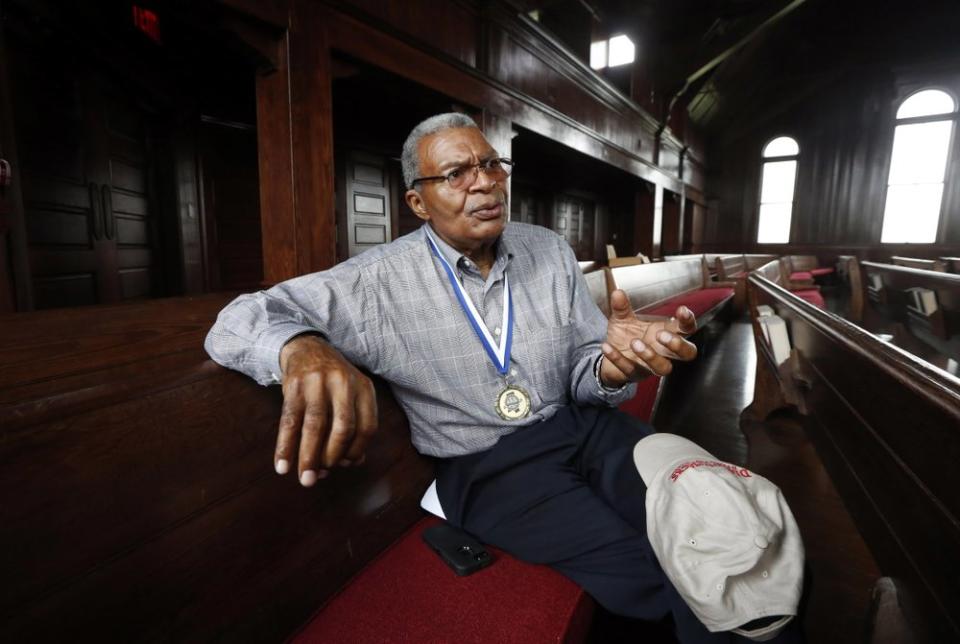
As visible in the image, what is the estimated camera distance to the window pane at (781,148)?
1134 centimetres

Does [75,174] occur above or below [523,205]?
below

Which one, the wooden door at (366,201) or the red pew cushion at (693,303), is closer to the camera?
the red pew cushion at (693,303)

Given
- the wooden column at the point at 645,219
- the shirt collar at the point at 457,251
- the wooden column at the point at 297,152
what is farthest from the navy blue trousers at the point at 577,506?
the wooden column at the point at 645,219

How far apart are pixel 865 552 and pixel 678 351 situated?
3.03ft

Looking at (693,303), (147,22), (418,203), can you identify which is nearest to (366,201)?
(147,22)

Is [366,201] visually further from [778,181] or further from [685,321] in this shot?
[778,181]

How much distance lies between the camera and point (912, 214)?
10.4m

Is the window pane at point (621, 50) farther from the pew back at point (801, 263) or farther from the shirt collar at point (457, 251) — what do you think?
the shirt collar at point (457, 251)

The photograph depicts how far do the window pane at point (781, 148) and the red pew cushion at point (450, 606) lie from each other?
13.3m

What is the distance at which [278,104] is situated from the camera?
103 inches

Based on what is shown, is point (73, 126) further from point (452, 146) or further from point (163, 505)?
point (163, 505)

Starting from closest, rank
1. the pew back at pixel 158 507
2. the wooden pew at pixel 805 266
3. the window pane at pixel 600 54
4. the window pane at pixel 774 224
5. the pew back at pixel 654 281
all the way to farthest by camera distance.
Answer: the pew back at pixel 158 507 → the pew back at pixel 654 281 → the window pane at pixel 600 54 → the wooden pew at pixel 805 266 → the window pane at pixel 774 224

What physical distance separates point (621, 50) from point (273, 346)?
849 cm

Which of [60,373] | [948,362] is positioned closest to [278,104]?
[60,373]
